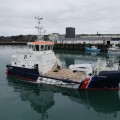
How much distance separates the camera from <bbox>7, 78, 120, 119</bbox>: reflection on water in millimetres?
14075

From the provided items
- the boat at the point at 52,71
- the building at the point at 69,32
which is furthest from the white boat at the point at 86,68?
the building at the point at 69,32

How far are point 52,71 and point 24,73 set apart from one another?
9.40 feet

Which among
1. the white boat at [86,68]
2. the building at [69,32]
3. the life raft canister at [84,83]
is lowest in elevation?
the life raft canister at [84,83]

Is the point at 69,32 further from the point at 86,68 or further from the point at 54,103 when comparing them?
the point at 54,103

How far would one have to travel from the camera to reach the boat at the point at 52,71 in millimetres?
16531

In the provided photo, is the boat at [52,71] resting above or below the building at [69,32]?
below

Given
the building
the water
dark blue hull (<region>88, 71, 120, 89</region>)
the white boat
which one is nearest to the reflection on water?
the water

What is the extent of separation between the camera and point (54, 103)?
14859mm

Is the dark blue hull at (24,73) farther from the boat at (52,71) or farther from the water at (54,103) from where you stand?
the water at (54,103)

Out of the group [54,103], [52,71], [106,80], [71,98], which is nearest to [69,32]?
[52,71]

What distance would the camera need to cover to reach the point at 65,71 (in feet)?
64.4

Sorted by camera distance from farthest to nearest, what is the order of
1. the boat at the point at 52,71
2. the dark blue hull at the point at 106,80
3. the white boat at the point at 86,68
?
the white boat at the point at 86,68 → the boat at the point at 52,71 → the dark blue hull at the point at 106,80

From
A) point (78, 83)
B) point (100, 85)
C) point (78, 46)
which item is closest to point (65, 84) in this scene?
point (78, 83)

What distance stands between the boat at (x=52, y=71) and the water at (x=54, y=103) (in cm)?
62
